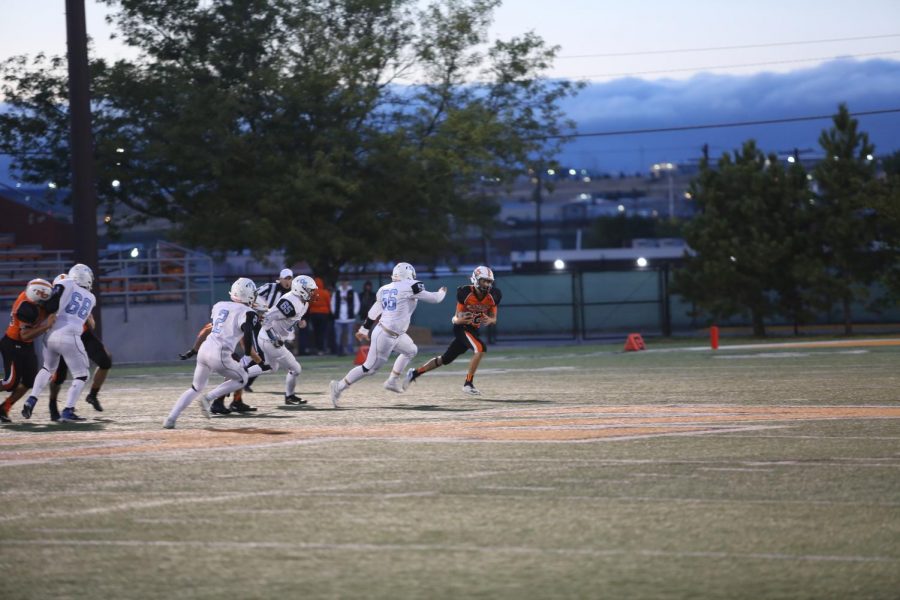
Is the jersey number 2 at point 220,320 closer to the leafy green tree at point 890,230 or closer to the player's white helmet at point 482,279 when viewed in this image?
the player's white helmet at point 482,279

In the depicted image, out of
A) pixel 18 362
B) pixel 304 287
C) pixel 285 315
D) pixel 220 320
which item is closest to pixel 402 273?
pixel 304 287

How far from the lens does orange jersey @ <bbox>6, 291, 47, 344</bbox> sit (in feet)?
55.5

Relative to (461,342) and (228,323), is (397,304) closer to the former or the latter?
(461,342)

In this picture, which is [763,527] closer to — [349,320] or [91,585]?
[91,585]

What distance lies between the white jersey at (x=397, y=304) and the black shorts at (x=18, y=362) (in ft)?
15.8

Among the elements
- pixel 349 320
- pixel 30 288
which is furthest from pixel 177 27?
pixel 30 288

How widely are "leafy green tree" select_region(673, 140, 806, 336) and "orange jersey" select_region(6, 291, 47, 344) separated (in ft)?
81.3

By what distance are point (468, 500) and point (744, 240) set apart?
30542 mm

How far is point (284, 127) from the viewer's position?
1513 inches

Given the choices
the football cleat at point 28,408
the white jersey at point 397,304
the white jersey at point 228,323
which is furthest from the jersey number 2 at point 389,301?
the football cleat at point 28,408

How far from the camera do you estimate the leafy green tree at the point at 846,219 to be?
38.2m

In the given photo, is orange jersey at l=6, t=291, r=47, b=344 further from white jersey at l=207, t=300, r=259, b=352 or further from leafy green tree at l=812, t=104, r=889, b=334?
leafy green tree at l=812, t=104, r=889, b=334

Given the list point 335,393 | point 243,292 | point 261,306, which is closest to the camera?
point 243,292

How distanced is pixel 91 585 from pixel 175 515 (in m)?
2.16
